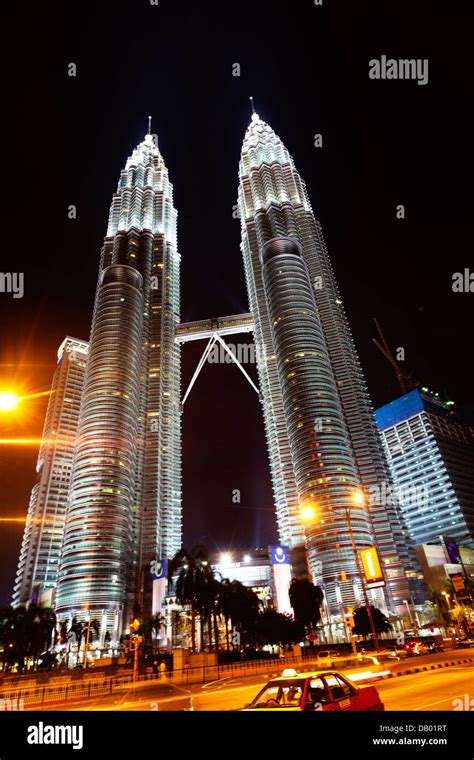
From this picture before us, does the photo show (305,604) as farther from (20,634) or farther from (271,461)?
(271,461)

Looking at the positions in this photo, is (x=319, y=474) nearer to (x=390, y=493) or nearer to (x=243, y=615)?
(x=390, y=493)

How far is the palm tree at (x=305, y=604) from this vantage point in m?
85.9

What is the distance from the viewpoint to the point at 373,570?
1441 inches

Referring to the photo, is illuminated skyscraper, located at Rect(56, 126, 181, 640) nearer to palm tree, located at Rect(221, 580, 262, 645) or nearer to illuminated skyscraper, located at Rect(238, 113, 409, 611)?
illuminated skyscraper, located at Rect(238, 113, 409, 611)

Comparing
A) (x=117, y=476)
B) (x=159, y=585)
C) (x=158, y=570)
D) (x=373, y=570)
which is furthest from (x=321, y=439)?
(x=373, y=570)

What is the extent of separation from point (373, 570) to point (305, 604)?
5797 centimetres

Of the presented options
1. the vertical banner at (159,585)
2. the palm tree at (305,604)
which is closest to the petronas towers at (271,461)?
the vertical banner at (159,585)

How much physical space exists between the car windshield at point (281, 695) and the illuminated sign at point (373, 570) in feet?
93.5

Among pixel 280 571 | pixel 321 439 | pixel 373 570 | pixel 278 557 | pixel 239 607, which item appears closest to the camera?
pixel 373 570

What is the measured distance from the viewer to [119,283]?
630ft

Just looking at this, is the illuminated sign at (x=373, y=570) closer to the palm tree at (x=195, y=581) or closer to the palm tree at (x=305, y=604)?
the palm tree at (x=195, y=581)

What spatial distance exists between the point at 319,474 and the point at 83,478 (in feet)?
256

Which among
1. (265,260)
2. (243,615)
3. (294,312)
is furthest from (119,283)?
(243,615)
